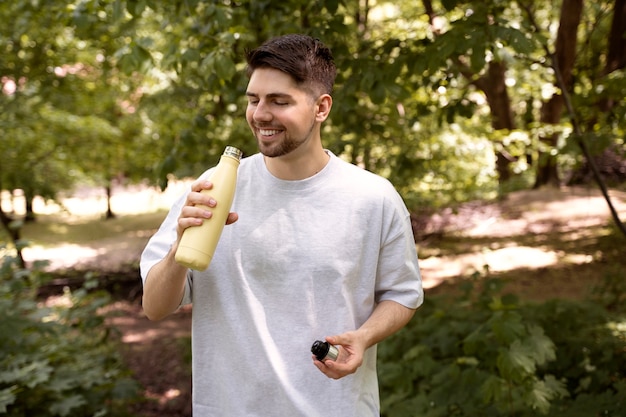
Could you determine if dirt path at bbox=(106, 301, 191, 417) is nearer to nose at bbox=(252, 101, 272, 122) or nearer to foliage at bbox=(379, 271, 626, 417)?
foliage at bbox=(379, 271, 626, 417)

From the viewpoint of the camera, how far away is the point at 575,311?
421 cm

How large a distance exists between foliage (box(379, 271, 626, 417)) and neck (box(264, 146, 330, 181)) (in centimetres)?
153

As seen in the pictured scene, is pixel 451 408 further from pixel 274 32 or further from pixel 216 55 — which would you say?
pixel 274 32

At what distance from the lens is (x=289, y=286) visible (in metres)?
1.62

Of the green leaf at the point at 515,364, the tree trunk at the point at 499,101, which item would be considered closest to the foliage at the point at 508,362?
the green leaf at the point at 515,364

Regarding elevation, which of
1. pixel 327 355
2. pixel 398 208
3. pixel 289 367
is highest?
pixel 398 208

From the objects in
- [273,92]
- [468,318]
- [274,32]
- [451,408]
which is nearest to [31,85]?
[274,32]

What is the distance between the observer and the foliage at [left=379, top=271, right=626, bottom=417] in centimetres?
298

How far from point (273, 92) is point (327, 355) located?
624mm

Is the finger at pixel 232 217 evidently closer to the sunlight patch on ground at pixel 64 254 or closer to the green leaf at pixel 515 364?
the green leaf at pixel 515 364

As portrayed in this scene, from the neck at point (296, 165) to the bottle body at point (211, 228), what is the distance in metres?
0.18

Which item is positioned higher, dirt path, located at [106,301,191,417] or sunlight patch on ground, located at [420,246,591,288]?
sunlight patch on ground, located at [420,246,591,288]

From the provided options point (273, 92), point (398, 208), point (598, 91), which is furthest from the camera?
point (598, 91)

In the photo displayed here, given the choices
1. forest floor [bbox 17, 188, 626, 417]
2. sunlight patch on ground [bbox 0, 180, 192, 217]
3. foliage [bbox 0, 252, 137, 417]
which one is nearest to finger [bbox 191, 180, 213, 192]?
foliage [bbox 0, 252, 137, 417]
